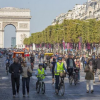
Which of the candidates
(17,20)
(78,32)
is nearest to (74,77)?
(78,32)

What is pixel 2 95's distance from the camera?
20.1m

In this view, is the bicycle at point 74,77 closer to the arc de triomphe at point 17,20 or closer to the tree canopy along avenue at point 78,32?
the tree canopy along avenue at point 78,32

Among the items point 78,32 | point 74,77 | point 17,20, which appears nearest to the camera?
point 74,77

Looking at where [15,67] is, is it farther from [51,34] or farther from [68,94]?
[51,34]

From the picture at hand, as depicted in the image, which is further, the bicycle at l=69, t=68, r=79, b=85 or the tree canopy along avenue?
the tree canopy along avenue

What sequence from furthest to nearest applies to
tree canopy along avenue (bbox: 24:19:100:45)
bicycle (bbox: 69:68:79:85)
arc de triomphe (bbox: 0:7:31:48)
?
arc de triomphe (bbox: 0:7:31:48), tree canopy along avenue (bbox: 24:19:100:45), bicycle (bbox: 69:68:79:85)

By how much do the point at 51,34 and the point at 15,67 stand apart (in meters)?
90.8

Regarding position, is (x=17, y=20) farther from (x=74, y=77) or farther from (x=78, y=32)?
(x=74, y=77)

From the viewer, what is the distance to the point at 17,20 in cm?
15262

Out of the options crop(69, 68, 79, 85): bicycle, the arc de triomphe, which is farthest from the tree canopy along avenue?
the arc de triomphe

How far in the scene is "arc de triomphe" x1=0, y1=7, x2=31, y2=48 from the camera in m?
152

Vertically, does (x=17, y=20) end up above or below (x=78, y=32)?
above

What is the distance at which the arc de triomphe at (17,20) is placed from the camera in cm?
15150

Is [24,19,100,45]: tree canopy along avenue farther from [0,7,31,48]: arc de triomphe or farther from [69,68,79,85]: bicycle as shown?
[0,7,31,48]: arc de triomphe
